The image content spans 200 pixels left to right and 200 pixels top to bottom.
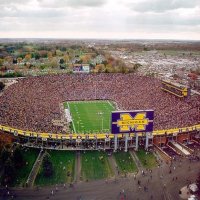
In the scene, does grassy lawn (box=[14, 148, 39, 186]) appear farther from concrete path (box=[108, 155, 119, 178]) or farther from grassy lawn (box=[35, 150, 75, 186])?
concrete path (box=[108, 155, 119, 178])

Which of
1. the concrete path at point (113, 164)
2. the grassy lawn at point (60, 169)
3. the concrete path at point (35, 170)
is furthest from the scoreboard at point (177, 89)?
the concrete path at point (35, 170)

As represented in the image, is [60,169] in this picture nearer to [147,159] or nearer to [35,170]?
[35,170]

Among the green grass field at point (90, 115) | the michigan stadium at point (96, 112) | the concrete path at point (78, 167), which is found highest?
the michigan stadium at point (96, 112)

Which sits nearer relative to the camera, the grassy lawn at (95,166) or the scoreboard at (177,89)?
the grassy lawn at (95,166)

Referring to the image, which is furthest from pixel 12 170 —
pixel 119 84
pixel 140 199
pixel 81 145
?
pixel 119 84

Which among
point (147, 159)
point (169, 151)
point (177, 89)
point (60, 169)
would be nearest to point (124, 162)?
point (147, 159)

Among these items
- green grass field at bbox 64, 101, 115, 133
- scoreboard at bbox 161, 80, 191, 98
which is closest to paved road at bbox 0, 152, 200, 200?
green grass field at bbox 64, 101, 115, 133

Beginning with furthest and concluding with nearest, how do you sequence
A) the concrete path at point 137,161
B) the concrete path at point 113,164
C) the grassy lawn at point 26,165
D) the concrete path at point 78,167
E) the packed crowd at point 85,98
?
the packed crowd at point 85,98
the concrete path at point 137,161
the concrete path at point 113,164
the concrete path at point 78,167
the grassy lawn at point 26,165

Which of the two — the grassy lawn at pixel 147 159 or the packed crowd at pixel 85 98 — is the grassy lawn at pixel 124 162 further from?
the packed crowd at pixel 85 98
